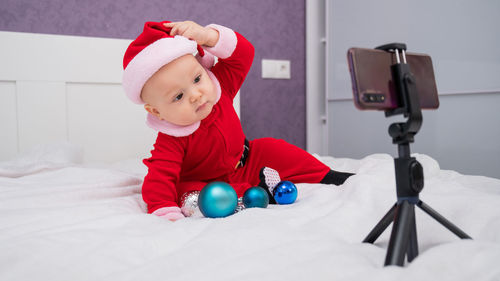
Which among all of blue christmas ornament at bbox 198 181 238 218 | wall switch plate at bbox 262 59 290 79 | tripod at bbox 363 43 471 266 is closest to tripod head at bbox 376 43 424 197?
tripod at bbox 363 43 471 266

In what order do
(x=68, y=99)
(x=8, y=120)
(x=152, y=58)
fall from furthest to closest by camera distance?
1. (x=68, y=99)
2. (x=8, y=120)
3. (x=152, y=58)

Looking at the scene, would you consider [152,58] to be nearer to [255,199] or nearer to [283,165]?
[255,199]

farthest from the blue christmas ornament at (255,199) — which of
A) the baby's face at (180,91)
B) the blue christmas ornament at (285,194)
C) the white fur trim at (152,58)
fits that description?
the white fur trim at (152,58)

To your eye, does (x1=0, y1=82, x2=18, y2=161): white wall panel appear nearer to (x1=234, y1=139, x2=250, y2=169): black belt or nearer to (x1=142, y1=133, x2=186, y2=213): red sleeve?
(x1=142, y1=133, x2=186, y2=213): red sleeve

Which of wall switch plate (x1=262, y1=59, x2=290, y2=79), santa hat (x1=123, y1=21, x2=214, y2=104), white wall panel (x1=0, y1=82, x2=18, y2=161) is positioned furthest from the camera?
wall switch plate (x1=262, y1=59, x2=290, y2=79)

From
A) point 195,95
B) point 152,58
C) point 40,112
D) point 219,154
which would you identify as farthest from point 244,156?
point 40,112

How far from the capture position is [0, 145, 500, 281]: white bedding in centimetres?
48

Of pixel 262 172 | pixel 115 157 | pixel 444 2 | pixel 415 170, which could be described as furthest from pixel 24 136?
pixel 444 2

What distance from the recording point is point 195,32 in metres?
1.03

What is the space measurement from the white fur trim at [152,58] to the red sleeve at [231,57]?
5.5 inches

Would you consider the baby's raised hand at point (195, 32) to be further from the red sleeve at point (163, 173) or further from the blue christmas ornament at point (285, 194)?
the blue christmas ornament at point (285, 194)

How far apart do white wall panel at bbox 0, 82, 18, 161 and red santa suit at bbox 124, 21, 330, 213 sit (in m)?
1.03

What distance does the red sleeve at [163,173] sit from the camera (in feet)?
3.17

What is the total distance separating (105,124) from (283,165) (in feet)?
3.48
